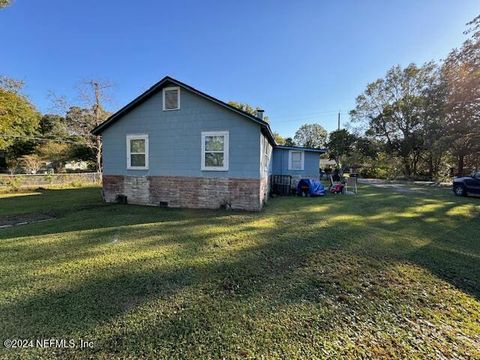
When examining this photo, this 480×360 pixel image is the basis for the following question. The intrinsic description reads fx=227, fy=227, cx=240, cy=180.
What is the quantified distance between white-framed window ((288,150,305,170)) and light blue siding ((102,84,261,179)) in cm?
796

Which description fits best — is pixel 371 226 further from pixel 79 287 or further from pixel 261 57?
pixel 261 57

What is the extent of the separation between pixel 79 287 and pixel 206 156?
638cm

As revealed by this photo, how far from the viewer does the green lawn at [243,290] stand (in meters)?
2.35

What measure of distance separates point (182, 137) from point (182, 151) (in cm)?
57

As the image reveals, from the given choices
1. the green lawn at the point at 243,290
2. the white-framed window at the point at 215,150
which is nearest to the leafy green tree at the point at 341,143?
the white-framed window at the point at 215,150

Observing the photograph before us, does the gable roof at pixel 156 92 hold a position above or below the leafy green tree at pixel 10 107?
below

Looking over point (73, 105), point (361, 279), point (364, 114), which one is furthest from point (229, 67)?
point (364, 114)

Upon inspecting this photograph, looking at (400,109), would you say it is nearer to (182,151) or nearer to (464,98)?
(464,98)

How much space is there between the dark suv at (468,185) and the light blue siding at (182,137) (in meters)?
14.0

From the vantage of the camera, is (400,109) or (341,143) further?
(341,143)

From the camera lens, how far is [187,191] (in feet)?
30.8

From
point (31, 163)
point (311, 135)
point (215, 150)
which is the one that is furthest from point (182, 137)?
point (311, 135)

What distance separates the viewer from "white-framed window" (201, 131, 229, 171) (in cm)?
884

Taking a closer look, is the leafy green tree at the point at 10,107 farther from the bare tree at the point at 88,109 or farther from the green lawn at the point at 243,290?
the green lawn at the point at 243,290
